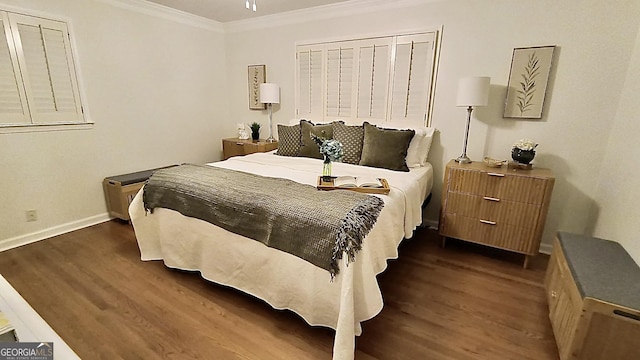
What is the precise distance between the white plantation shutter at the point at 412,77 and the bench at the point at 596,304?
6.02ft

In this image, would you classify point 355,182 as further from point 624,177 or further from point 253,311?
point 624,177

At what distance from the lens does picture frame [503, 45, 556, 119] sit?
2.47 metres

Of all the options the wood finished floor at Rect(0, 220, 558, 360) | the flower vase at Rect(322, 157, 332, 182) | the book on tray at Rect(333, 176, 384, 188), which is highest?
the flower vase at Rect(322, 157, 332, 182)

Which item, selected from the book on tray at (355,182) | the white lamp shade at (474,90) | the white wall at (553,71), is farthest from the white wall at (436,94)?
the book on tray at (355,182)

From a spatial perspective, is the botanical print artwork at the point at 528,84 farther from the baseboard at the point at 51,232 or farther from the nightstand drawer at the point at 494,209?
the baseboard at the point at 51,232

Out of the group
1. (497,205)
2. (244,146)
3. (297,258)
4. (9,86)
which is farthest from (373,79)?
(9,86)

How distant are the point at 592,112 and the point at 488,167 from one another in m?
0.90

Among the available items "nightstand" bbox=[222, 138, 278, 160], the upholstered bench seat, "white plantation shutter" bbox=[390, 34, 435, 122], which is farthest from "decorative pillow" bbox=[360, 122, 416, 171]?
"nightstand" bbox=[222, 138, 278, 160]

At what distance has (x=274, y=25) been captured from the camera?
385 cm

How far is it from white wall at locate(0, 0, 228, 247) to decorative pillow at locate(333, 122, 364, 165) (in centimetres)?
232

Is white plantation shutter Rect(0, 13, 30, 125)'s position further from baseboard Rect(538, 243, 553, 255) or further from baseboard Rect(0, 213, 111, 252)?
baseboard Rect(538, 243, 553, 255)

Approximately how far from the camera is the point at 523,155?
2.45 metres

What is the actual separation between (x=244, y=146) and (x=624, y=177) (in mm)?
3781

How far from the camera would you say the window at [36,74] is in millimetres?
2502
